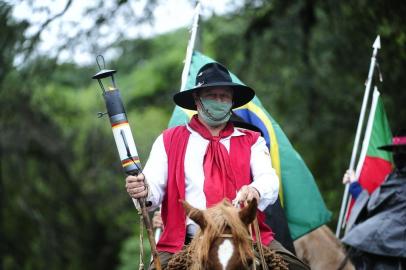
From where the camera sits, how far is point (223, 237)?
4.59 m

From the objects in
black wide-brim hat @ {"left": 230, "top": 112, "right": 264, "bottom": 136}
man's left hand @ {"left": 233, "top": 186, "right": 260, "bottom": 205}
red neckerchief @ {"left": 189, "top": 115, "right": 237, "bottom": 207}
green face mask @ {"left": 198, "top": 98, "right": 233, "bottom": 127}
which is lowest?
man's left hand @ {"left": 233, "top": 186, "right": 260, "bottom": 205}

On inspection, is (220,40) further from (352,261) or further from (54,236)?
(352,261)

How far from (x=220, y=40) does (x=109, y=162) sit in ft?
36.2

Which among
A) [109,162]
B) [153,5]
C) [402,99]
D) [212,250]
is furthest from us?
[109,162]

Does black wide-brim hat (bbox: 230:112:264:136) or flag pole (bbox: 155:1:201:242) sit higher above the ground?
flag pole (bbox: 155:1:201:242)

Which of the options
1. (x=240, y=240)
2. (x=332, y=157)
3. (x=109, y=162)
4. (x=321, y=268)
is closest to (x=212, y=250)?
(x=240, y=240)

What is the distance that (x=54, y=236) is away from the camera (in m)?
19.8

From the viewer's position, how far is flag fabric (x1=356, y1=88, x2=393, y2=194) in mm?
9406

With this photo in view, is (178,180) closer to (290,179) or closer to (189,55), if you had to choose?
(290,179)

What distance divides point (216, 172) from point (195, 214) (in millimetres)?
1099

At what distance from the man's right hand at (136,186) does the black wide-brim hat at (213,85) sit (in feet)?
3.45

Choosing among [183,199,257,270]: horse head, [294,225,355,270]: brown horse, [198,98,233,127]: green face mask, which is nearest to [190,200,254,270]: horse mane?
[183,199,257,270]: horse head

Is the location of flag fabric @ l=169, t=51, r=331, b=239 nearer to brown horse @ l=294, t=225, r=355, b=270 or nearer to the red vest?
brown horse @ l=294, t=225, r=355, b=270

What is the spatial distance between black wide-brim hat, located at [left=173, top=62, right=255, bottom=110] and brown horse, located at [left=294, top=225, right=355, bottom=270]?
2866 mm
